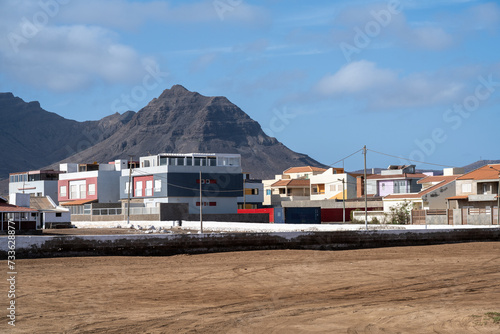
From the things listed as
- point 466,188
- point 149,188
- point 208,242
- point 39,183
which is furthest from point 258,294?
point 39,183

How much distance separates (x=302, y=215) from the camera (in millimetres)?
82688

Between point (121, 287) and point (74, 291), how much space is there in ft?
3.99

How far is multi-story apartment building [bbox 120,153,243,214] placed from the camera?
9225 centimetres

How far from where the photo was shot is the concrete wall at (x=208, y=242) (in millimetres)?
22812

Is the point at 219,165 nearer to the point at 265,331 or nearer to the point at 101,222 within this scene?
the point at 101,222

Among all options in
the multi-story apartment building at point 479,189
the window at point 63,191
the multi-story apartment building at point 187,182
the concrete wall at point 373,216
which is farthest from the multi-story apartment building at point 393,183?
the window at point 63,191

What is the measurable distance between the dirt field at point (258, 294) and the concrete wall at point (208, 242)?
0.85 meters

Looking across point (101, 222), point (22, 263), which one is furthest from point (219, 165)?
point (22, 263)

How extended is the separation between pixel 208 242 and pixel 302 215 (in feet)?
190

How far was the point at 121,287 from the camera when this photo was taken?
638 inches

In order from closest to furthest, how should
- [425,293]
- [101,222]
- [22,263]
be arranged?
[425,293] < [22,263] < [101,222]

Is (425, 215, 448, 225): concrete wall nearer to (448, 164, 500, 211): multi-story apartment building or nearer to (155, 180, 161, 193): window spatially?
(448, 164, 500, 211): multi-story apartment building

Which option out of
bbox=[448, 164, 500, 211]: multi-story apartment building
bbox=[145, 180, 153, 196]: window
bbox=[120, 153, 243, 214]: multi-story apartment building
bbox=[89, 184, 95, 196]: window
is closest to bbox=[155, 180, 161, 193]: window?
bbox=[120, 153, 243, 214]: multi-story apartment building

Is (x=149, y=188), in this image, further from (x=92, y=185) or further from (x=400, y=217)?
(x=400, y=217)
